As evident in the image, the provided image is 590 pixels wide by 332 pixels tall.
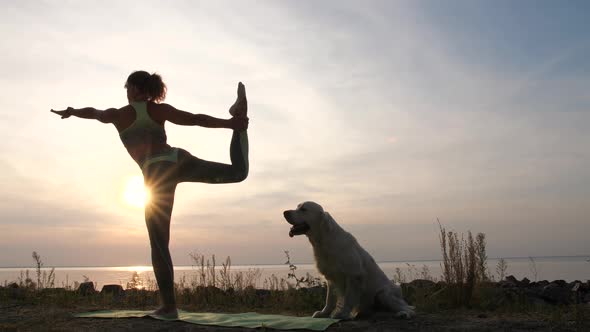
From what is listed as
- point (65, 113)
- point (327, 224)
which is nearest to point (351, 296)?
point (327, 224)

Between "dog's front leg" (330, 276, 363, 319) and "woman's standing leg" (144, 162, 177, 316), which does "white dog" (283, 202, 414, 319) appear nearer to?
"dog's front leg" (330, 276, 363, 319)

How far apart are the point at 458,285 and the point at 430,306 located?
0.56 metres

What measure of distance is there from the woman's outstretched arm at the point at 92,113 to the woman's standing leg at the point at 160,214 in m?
0.73

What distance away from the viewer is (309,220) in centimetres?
650

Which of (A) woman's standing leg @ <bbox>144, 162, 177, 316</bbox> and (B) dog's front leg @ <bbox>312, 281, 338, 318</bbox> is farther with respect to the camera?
(B) dog's front leg @ <bbox>312, 281, 338, 318</bbox>

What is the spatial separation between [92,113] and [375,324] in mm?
3923

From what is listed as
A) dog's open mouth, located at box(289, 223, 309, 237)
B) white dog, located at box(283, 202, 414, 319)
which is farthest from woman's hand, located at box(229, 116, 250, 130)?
dog's open mouth, located at box(289, 223, 309, 237)

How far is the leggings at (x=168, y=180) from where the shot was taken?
5641mm

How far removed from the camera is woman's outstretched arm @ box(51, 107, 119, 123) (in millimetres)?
5770

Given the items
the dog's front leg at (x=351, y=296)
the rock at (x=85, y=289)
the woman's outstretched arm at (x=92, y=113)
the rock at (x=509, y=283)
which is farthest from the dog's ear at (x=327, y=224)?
the rock at (x=85, y=289)

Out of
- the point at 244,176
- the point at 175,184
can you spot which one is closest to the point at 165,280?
the point at 175,184

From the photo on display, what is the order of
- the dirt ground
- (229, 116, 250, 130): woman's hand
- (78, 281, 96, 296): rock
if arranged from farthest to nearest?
1. (78, 281, 96, 296): rock
2. (229, 116, 250, 130): woman's hand
3. the dirt ground

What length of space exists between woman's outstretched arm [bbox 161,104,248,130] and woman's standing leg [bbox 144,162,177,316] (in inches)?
19.5

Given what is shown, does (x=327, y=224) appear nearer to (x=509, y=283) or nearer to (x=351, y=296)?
(x=351, y=296)
